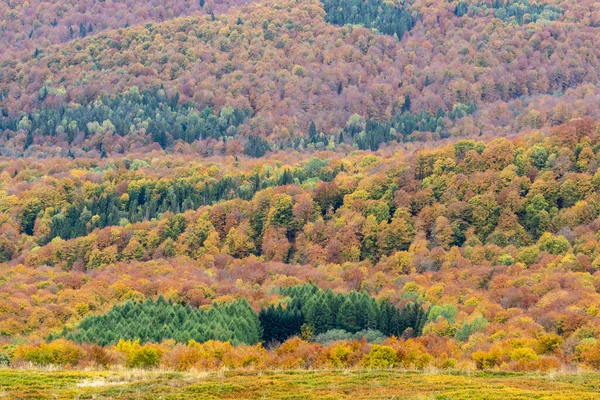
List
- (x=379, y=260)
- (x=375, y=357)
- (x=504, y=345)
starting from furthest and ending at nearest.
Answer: (x=379, y=260), (x=504, y=345), (x=375, y=357)

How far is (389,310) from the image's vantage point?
13938cm

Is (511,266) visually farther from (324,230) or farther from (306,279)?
(324,230)

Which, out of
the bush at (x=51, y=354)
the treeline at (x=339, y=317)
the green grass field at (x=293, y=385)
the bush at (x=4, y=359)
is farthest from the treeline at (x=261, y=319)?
the green grass field at (x=293, y=385)

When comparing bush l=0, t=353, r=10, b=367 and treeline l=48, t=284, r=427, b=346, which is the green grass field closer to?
bush l=0, t=353, r=10, b=367

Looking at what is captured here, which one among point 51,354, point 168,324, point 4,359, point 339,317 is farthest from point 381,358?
point 339,317

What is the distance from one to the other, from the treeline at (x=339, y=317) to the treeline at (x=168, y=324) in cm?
290

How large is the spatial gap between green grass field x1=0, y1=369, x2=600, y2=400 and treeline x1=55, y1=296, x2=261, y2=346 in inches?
1766

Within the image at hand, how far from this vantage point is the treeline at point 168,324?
4798 inches

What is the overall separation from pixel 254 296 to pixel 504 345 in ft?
185

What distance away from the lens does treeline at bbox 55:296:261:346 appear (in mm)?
121875

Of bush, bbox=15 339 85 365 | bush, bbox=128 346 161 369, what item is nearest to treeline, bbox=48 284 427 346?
bush, bbox=15 339 85 365

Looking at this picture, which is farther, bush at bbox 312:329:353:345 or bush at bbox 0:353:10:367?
bush at bbox 312:329:353:345

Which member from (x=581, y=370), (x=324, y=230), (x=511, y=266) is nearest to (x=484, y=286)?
(x=511, y=266)

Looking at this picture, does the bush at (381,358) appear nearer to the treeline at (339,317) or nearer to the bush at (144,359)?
the bush at (144,359)
